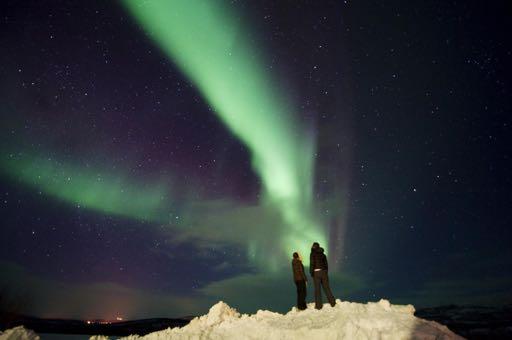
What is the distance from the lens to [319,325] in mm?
9984

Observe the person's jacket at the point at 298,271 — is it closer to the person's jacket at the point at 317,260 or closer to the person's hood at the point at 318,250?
the person's jacket at the point at 317,260

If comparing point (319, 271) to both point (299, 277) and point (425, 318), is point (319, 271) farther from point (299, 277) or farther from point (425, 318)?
point (425, 318)

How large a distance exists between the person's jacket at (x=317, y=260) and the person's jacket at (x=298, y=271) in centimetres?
68

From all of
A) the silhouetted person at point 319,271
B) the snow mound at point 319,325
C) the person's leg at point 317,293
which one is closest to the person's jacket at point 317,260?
the silhouetted person at point 319,271

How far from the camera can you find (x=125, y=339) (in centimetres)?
1184

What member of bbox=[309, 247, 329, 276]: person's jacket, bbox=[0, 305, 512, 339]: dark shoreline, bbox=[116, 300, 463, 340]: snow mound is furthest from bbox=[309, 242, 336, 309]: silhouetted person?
bbox=[0, 305, 512, 339]: dark shoreline

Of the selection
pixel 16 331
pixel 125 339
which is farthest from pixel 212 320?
pixel 16 331

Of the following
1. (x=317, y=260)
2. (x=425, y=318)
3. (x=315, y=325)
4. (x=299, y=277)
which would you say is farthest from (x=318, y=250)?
(x=425, y=318)

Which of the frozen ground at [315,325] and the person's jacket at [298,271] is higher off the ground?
the person's jacket at [298,271]

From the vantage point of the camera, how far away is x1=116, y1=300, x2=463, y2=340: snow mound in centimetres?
881

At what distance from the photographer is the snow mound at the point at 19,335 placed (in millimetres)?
12841

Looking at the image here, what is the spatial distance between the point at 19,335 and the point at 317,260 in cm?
1309

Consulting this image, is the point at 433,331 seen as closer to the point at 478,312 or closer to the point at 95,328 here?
the point at 478,312

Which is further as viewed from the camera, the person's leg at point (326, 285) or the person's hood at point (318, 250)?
the person's hood at point (318, 250)
